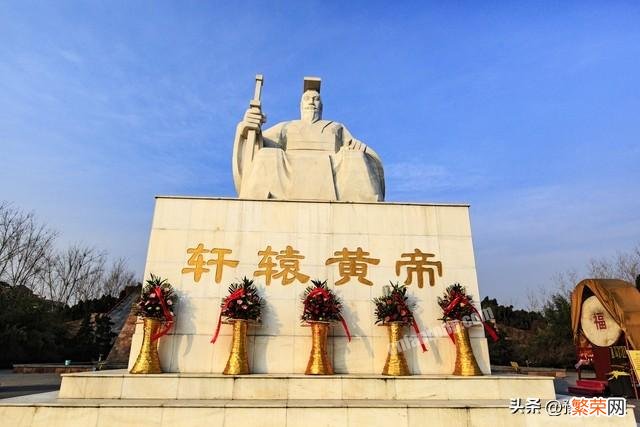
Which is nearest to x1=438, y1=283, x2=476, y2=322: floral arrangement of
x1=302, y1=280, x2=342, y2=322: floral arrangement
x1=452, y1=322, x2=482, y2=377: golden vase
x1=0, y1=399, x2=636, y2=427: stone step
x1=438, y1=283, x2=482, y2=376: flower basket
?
x1=438, y1=283, x2=482, y2=376: flower basket

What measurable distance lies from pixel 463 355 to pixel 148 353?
3.71m

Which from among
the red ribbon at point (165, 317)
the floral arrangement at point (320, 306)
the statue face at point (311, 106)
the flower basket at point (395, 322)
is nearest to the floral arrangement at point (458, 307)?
the flower basket at point (395, 322)

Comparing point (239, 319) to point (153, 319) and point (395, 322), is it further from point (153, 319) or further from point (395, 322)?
point (395, 322)

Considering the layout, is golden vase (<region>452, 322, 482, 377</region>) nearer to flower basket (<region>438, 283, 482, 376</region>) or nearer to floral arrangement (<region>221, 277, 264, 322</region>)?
flower basket (<region>438, 283, 482, 376</region>)

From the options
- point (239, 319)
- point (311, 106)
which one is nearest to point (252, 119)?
point (311, 106)

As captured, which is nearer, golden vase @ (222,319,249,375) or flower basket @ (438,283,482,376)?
golden vase @ (222,319,249,375)

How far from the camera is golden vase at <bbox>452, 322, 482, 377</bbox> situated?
14.9 feet

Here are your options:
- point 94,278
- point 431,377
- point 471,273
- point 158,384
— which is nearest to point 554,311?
point 471,273

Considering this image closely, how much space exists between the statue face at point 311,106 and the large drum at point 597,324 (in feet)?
24.4

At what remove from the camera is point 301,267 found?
5117 mm

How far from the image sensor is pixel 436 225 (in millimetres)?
5496

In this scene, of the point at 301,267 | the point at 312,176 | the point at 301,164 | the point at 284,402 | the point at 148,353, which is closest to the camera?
the point at 284,402

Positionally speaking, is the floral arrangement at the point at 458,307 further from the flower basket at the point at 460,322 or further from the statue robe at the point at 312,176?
the statue robe at the point at 312,176

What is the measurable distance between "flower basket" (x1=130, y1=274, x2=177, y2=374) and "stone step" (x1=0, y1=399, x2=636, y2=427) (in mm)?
627
